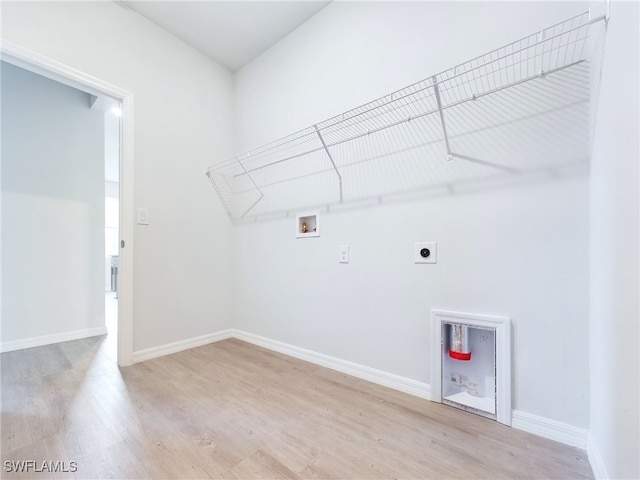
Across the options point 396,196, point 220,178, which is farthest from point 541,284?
point 220,178

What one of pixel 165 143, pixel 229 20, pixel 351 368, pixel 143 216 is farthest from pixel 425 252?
pixel 229 20

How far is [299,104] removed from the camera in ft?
7.32

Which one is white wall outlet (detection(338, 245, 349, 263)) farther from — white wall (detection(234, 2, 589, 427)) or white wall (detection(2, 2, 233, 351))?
white wall (detection(2, 2, 233, 351))

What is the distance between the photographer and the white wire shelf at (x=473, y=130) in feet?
3.99

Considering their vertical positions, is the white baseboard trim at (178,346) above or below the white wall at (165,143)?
below

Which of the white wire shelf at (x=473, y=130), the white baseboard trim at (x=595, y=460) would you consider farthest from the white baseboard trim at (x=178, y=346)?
the white baseboard trim at (x=595, y=460)

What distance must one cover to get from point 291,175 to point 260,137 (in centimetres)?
57

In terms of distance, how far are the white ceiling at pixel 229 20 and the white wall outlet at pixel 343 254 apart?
1840 millimetres

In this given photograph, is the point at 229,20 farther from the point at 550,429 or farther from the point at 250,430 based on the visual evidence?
the point at 550,429

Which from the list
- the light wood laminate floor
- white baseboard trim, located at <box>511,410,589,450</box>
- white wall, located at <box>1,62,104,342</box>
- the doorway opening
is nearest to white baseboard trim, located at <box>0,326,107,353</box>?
white wall, located at <box>1,62,104,342</box>

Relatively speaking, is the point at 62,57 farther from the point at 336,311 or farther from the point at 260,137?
the point at 336,311

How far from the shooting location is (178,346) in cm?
231

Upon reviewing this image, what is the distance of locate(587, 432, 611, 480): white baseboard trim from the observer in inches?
36.8

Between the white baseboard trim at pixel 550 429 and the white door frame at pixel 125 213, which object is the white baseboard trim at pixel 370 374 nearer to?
the white baseboard trim at pixel 550 429
